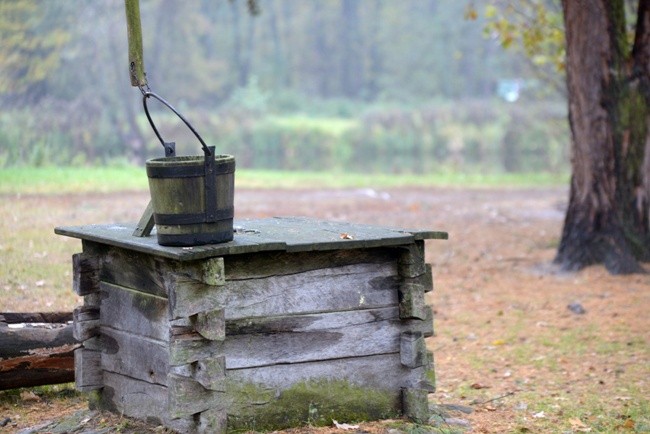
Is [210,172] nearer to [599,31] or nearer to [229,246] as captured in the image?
[229,246]

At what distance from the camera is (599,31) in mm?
10820

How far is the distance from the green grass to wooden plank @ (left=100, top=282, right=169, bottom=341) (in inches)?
256

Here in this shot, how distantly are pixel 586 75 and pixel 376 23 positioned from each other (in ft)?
170

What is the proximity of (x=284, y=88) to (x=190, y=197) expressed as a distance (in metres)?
53.4

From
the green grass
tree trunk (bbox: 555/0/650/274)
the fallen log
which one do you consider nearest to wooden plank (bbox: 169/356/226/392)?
the fallen log

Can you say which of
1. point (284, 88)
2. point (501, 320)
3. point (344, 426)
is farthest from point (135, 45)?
point (284, 88)

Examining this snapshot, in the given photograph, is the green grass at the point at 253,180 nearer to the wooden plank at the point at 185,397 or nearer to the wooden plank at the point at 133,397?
the wooden plank at the point at 133,397

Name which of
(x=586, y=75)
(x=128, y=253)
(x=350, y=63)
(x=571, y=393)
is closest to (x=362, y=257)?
(x=128, y=253)

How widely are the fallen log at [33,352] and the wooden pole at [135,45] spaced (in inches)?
76.0

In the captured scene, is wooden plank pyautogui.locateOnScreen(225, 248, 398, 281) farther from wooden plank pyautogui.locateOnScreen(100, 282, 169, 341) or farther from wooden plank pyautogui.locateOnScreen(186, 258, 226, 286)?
wooden plank pyautogui.locateOnScreen(100, 282, 169, 341)

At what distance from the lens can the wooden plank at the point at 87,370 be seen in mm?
5883

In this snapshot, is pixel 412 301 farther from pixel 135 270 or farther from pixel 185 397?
pixel 135 270

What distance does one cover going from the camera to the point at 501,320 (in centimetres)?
954

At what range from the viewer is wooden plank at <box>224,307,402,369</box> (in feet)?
17.3
